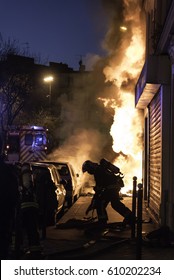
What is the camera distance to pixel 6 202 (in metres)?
6.26

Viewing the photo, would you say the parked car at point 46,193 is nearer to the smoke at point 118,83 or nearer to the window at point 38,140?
the smoke at point 118,83

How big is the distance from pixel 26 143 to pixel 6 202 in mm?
20605

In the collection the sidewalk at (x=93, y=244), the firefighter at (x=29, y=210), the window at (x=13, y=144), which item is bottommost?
the sidewalk at (x=93, y=244)

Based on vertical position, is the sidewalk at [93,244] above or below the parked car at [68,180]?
below

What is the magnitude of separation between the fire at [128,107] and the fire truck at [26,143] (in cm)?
426

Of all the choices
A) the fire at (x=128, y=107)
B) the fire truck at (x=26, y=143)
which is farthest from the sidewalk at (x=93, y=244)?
the fire truck at (x=26, y=143)

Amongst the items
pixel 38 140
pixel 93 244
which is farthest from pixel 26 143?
pixel 93 244

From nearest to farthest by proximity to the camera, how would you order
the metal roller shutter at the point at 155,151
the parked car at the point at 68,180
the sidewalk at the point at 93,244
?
1. the sidewalk at the point at 93,244
2. the metal roller shutter at the point at 155,151
3. the parked car at the point at 68,180

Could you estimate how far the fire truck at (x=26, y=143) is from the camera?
2670 cm

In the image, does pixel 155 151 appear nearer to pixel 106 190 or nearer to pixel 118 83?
pixel 106 190

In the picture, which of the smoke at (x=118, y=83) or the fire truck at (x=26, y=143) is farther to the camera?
the fire truck at (x=26, y=143)

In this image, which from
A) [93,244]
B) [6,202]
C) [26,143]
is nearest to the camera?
[6,202]

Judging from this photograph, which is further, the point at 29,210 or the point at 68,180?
the point at 68,180

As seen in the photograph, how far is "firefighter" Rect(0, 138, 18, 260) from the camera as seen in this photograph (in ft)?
20.5
